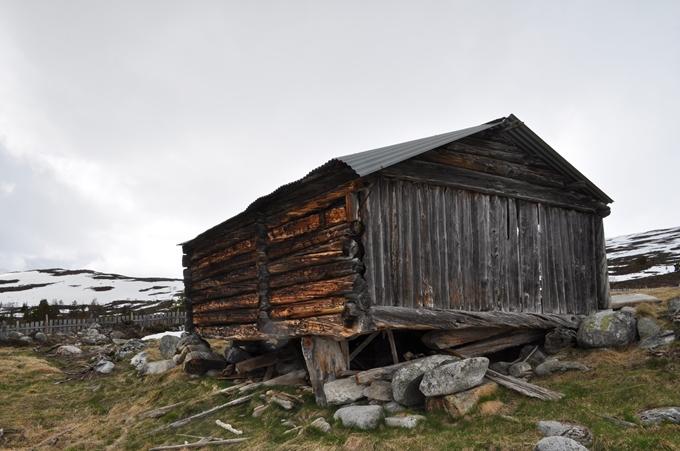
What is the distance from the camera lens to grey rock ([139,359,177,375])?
15652 mm

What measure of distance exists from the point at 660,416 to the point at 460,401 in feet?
8.29

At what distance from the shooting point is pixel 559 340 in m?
11.5

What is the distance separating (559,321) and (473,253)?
108 inches

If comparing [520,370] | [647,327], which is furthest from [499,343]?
[647,327]

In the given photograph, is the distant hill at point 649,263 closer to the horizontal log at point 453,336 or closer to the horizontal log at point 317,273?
the horizontal log at point 453,336

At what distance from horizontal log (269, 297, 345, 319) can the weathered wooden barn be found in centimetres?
3

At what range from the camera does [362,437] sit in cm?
749

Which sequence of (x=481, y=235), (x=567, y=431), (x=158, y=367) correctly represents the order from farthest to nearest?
1. (x=158, y=367)
2. (x=481, y=235)
3. (x=567, y=431)

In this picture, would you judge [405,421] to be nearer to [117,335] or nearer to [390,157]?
[390,157]

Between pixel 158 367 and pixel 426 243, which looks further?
pixel 158 367

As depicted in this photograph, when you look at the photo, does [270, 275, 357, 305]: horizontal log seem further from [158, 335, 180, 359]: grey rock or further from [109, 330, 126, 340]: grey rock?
[109, 330, 126, 340]: grey rock

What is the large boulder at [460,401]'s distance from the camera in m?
7.73

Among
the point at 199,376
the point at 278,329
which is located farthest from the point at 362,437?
the point at 199,376

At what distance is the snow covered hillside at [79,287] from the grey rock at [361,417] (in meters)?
56.8
